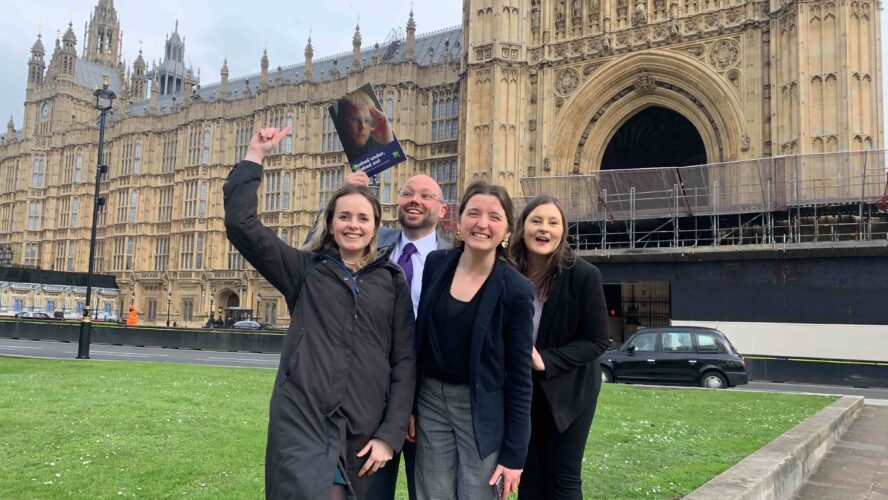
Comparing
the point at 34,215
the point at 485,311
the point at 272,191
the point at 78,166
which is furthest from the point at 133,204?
the point at 485,311

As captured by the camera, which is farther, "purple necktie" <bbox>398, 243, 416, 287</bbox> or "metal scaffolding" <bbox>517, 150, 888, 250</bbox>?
"metal scaffolding" <bbox>517, 150, 888, 250</bbox>

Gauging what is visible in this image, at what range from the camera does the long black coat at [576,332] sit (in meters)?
3.20

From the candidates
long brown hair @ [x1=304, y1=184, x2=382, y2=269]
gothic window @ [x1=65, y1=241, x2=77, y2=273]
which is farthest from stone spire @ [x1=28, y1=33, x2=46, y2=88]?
long brown hair @ [x1=304, y1=184, x2=382, y2=269]

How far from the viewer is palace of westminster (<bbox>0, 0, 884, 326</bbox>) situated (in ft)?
71.3

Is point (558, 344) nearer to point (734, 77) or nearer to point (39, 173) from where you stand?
point (734, 77)

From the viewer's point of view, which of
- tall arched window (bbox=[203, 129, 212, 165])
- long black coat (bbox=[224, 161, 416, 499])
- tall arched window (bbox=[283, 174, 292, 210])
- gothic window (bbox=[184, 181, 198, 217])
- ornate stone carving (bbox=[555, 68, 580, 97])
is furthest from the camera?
gothic window (bbox=[184, 181, 198, 217])

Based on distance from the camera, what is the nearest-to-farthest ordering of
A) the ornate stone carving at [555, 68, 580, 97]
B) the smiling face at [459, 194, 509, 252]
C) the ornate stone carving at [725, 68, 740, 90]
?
the smiling face at [459, 194, 509, 252] < the ornate stone carving at [725, 68, 740, 90] < the ornate stone carving at [555, 68, 580, 97]

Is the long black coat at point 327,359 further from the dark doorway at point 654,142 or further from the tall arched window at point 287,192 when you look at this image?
the tall arched window at point 287,192

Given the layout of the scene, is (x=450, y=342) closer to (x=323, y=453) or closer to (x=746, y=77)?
(x=323, y=453)

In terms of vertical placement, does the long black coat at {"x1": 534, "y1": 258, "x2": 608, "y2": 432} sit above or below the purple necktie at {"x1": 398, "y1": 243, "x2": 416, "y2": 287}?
below

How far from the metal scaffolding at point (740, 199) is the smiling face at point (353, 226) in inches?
754

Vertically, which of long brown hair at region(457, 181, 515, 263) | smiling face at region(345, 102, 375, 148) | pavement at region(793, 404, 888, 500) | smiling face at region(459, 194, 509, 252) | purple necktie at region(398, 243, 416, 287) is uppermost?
smiling face at region(345, 102, 375, 148)

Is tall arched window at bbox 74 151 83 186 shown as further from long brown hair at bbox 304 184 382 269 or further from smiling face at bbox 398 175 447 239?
long brown hair at bbox 304 184 382 269

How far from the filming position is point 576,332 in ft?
10.8
